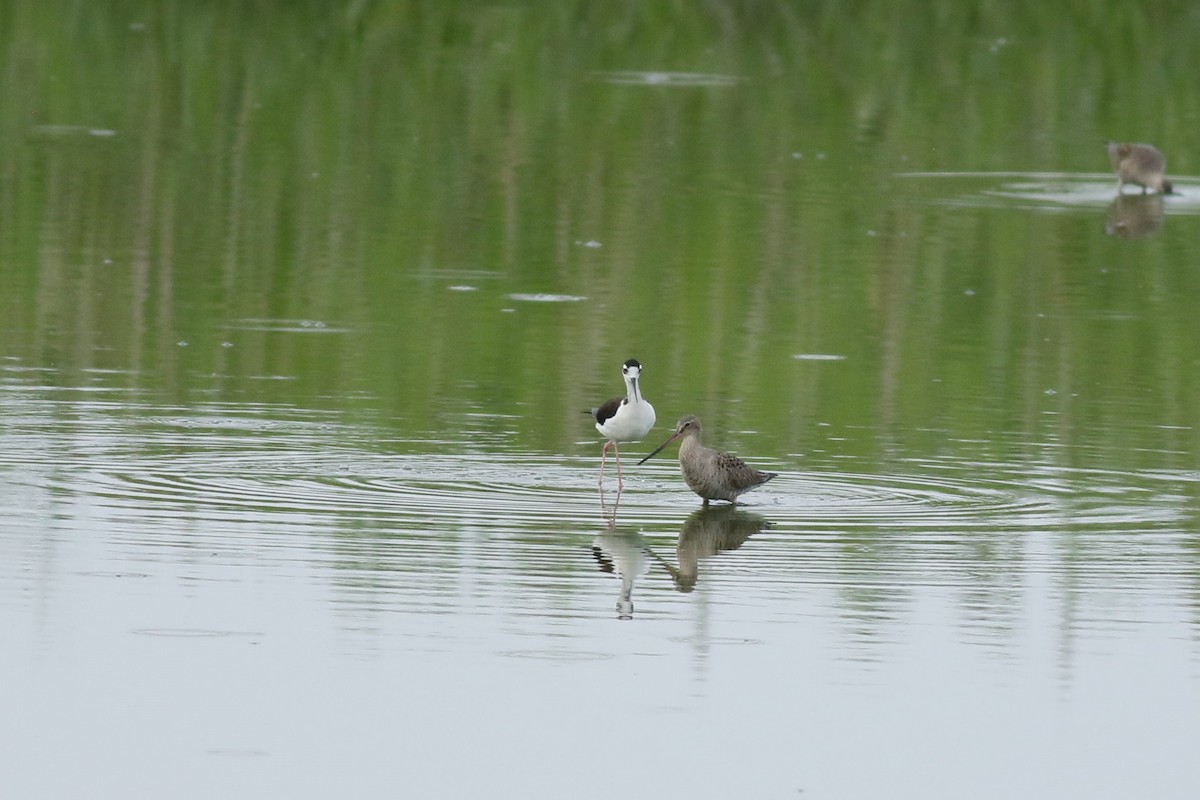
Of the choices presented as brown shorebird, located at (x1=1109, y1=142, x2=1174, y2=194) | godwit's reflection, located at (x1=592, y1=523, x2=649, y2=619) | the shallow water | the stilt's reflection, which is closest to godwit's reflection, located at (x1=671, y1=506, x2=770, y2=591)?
the shallow water

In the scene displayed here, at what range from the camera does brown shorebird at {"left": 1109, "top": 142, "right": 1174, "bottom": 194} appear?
2173cm

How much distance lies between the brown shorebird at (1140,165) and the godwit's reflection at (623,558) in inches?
518

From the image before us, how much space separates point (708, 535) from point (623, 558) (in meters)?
0.73

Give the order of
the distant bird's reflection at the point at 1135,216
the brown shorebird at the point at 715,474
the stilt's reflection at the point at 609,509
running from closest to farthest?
the stilt's reflection at the point at 609,509 → the brown shorebird at the point at 715,474 → the distant bird's reflection at the point at 1135,216

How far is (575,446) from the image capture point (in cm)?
1173

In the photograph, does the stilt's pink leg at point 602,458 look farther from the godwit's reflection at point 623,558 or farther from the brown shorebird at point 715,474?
the godwit's reflection at point 623,558

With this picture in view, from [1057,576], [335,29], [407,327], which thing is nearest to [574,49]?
Result: [335,29]

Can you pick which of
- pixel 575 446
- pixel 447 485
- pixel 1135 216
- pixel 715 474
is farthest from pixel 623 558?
pixel 1135 216

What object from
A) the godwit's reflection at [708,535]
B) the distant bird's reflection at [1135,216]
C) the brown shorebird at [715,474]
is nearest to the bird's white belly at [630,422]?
the brown shorebird at [715,474]

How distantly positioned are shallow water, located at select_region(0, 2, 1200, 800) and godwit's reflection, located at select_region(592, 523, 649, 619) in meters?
0.04

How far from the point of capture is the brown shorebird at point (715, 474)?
10180mm

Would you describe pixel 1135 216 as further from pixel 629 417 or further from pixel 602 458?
pixel 629 417

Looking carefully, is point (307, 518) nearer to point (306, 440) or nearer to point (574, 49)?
point (306, 440)

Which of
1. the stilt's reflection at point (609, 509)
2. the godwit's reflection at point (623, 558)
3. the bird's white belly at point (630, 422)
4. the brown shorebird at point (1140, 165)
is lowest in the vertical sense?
the godwit's reflection at point (623, 558)
